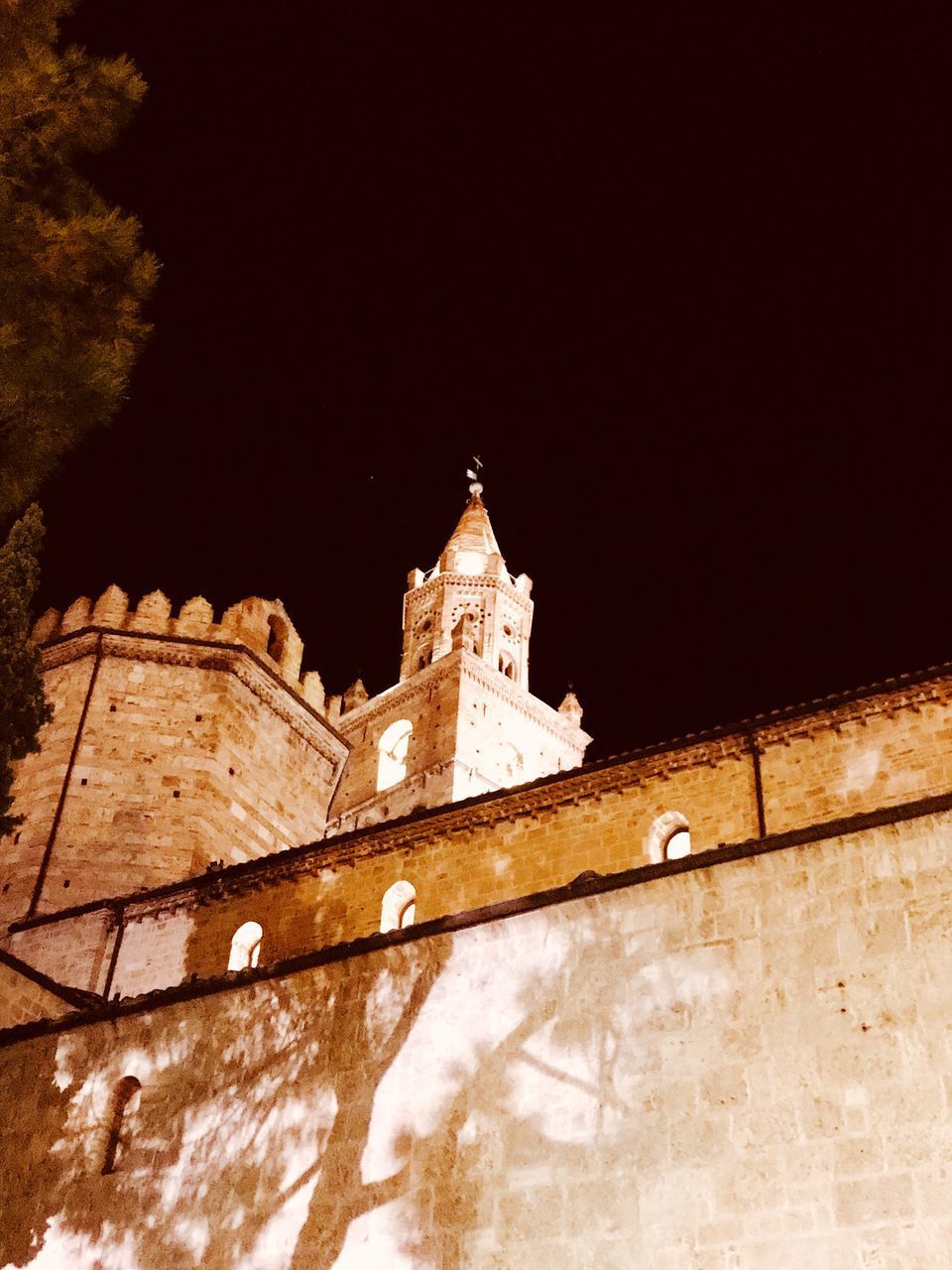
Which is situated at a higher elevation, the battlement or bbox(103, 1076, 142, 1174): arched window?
the battlement

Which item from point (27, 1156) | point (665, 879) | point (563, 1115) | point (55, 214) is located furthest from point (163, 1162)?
point (55, 214)

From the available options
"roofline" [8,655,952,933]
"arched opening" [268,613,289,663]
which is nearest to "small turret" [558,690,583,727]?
"arched opening" [268,613,289,663]

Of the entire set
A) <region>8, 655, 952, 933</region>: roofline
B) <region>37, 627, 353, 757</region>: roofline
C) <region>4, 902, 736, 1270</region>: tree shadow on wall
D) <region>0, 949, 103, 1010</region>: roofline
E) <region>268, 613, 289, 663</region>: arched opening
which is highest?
<region>268, 613, 289, 663</region>: arched opening

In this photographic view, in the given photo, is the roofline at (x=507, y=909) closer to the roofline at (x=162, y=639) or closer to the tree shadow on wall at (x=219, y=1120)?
the tree shadow on wall at (x=219, y=1120)

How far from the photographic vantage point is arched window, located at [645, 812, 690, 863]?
16.9m

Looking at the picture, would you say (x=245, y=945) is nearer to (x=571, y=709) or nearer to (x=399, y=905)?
(x=399, y=905)

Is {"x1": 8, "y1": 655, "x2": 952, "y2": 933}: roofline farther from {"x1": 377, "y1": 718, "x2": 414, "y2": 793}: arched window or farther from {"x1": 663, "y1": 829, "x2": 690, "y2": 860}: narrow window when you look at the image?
{"x1": 377, "y1": 718, "x2": 414, "y2": 793}: arched window

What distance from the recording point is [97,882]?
71.6 feet

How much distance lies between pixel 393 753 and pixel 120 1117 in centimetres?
2721

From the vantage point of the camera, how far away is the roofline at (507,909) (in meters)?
9.90

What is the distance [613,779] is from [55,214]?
9.63m

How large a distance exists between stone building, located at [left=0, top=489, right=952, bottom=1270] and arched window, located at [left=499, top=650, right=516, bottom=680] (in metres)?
23.1

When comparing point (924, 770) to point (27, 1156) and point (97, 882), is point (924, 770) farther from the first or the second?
point (97, 882)

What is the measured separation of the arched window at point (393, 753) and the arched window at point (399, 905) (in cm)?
1942
